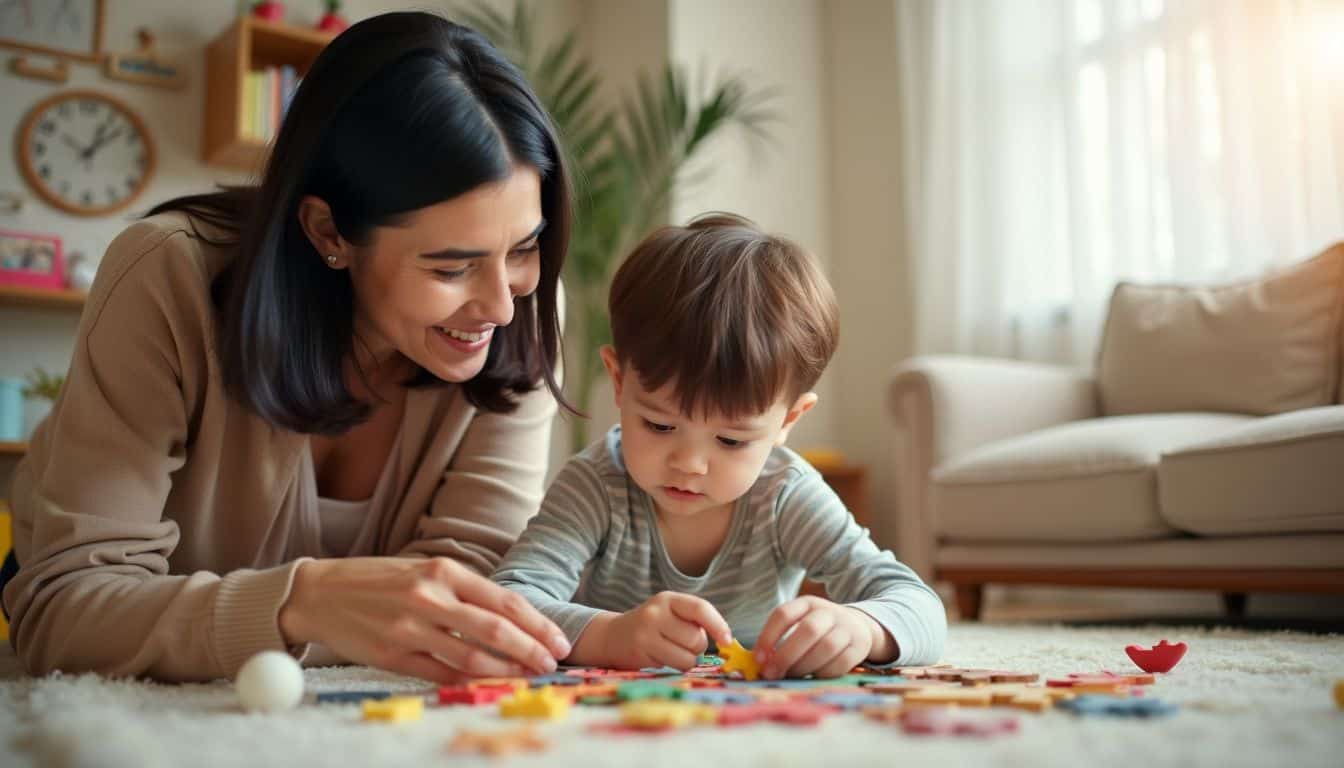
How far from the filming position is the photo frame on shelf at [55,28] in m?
3.83

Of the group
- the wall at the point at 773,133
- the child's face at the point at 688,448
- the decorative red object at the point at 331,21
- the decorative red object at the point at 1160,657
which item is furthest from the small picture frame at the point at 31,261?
the decorative red object at the point at 1160,657

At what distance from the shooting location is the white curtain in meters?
3.03

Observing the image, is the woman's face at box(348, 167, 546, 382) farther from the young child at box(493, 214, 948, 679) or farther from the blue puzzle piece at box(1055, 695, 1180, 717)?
the blue puzzle piece at box(1055, 695, 1180, 717)

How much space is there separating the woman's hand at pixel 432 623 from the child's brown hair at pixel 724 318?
1.19 ft

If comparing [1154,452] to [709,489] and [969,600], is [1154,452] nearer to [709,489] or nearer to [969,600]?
[969,600]

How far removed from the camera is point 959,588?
2857mm

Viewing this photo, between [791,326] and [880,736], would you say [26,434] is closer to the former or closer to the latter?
[791,326]

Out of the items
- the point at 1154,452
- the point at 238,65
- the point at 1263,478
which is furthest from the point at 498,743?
the point at 238,65

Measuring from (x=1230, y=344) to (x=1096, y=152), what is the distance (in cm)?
113

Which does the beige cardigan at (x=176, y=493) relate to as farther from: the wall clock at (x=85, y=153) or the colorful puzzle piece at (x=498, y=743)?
the wall clock at (x=85, y=153)

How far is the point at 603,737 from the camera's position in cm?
74

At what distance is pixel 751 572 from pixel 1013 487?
4.67 ft

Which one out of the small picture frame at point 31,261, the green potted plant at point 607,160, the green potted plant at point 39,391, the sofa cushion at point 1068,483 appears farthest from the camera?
the green potted plant at point 607,160

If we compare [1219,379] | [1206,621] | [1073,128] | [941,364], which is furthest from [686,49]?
[1206,621]
